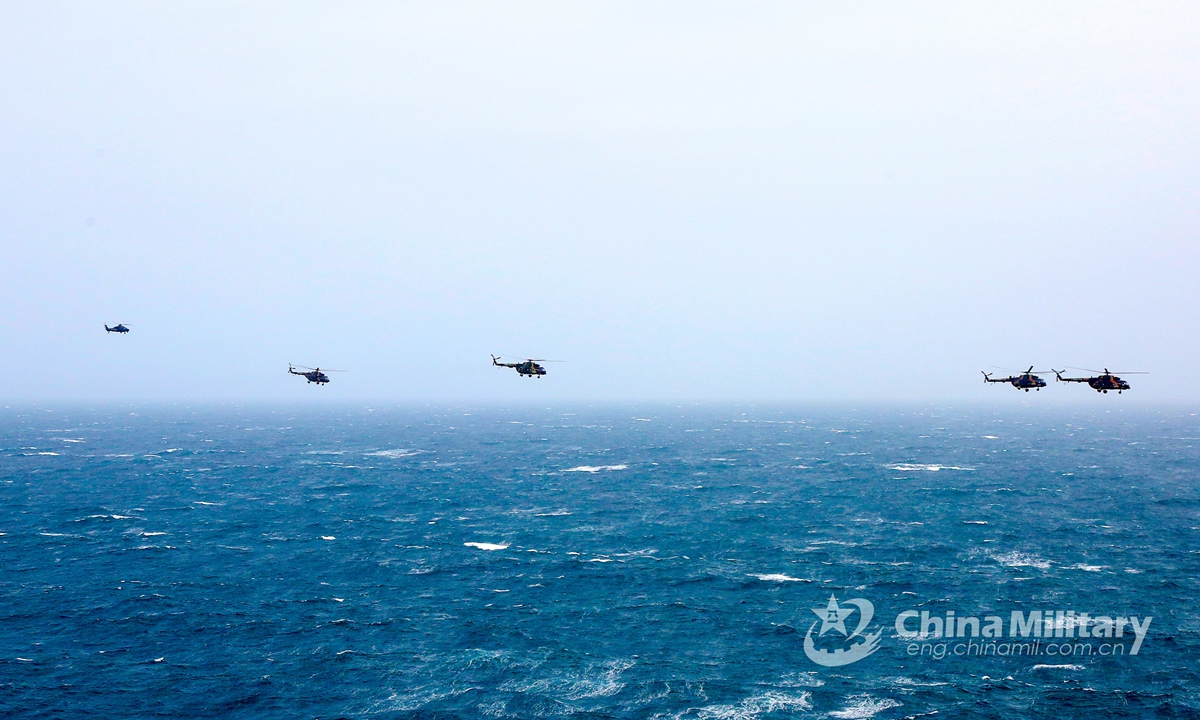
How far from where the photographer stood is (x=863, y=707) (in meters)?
49.1

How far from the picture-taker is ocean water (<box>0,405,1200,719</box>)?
2015 inches

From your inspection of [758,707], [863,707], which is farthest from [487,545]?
[863,707]

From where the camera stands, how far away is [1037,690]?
5162 cm

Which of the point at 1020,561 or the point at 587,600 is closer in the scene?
the point at 587,600

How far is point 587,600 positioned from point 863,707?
101 feet

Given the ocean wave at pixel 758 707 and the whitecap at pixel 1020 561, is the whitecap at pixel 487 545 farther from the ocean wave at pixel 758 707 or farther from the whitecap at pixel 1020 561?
the whitecap at pixel 1020 561

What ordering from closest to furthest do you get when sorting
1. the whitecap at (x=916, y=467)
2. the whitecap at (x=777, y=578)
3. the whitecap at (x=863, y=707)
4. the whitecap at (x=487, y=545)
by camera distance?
the whitecap at (x=863, y=707)
the whitecap at (x=777, y=578)
the whitecap at (x=487, y=545)
the whitecap at (x=916, y=467)

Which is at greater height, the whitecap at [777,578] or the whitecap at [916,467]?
the whitecap at [916,467]

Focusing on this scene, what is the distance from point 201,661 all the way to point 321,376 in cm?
4841

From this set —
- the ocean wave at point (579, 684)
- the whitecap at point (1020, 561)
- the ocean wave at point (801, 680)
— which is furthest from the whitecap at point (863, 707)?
the whitecap at point (1020, 561)

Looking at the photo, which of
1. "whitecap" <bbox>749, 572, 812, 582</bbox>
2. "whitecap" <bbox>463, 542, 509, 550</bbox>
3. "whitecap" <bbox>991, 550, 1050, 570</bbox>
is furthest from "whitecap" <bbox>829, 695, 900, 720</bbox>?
"whitecap" <bbox>463, 542, 509, 550</bbox>

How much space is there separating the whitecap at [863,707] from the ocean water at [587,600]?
218 millimetres

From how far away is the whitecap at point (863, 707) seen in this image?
4794 centimetres

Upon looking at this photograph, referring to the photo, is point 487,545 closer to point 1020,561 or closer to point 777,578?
point 777,578
